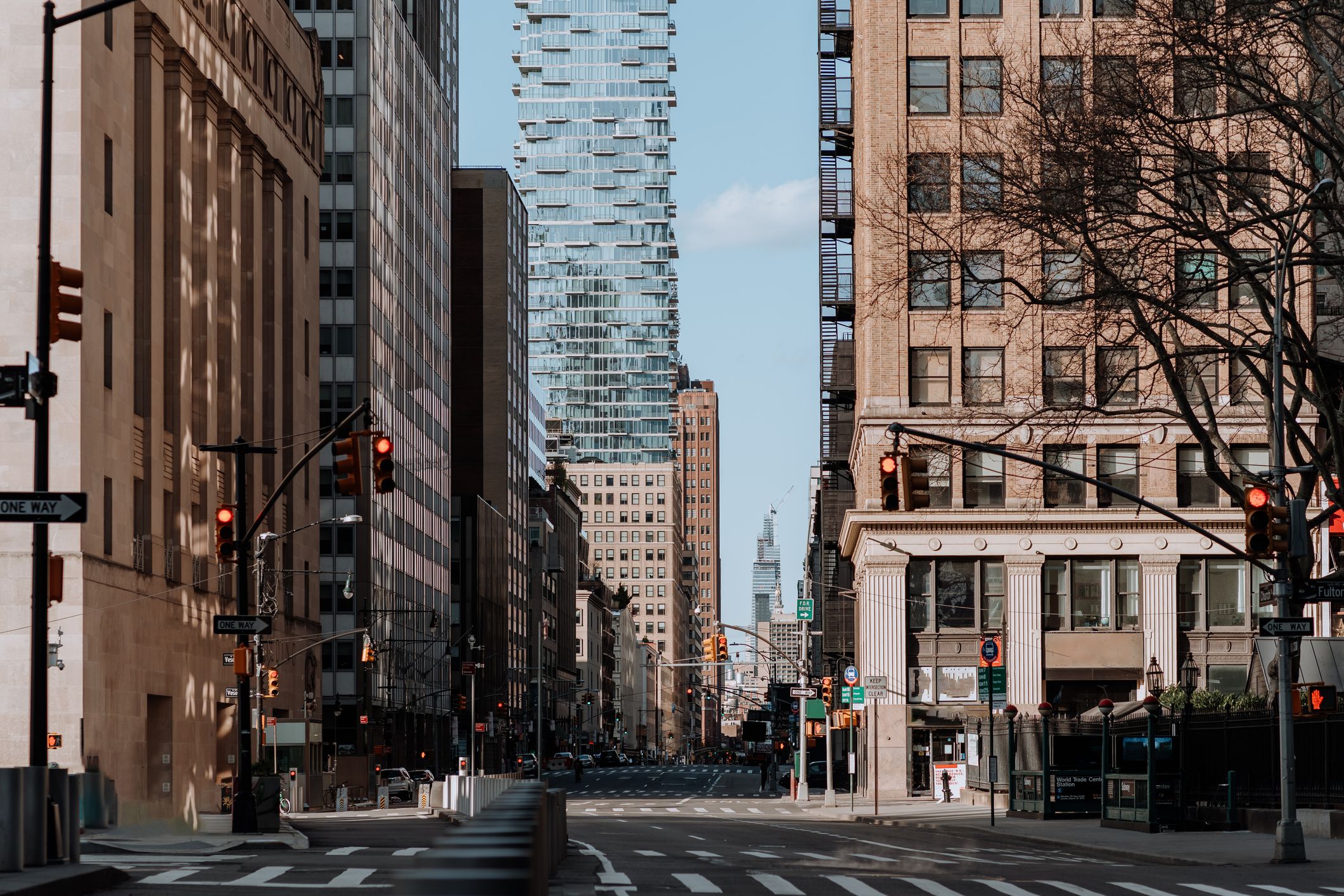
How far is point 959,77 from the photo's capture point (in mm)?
68125

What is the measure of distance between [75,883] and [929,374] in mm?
53375

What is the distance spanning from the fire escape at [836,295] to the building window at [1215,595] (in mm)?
14048

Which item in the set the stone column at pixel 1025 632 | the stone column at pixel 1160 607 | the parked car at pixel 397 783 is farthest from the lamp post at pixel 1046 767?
the parked car at pixel 397 783

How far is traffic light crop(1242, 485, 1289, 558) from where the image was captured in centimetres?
2617

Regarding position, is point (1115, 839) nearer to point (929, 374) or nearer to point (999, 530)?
point (999, 530)

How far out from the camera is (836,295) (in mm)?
84938

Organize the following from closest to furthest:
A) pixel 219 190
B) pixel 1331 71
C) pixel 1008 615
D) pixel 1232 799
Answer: pixel 1331 71
pixel 1232 799
pixel 219 190
pixel 1008 615

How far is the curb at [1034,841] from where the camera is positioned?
27328mm

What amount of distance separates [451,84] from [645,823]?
337 feet

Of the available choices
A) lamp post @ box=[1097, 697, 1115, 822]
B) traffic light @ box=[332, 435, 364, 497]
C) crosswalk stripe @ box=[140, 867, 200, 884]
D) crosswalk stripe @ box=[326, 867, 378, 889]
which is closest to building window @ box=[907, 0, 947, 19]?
lamp post @ box=[1097, 697, 1115, 822]

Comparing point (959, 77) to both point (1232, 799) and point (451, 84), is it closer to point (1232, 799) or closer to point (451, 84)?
point (1232, 799)

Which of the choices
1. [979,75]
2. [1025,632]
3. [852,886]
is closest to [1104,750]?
[852,886]

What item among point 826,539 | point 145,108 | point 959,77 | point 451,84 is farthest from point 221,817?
point 451,84

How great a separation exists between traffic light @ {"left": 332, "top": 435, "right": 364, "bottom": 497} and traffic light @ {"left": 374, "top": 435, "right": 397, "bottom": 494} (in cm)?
34
